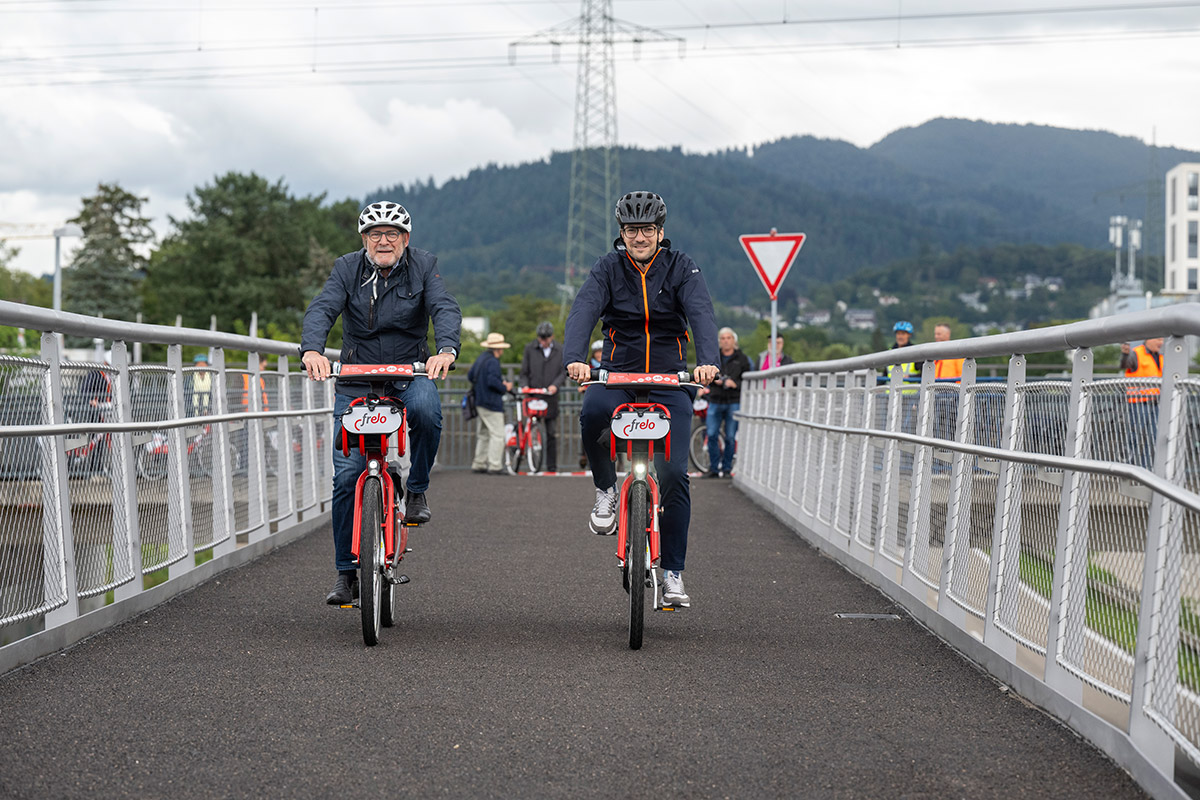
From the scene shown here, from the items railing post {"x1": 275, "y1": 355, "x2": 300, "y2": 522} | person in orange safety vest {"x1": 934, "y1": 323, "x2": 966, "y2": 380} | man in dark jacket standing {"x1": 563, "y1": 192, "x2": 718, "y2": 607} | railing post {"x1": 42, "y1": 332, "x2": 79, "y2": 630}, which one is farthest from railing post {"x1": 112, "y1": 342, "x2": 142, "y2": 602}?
person in orange safety vest {"x1": 934, "y1": 323, "x2": 966, "y2": 380}

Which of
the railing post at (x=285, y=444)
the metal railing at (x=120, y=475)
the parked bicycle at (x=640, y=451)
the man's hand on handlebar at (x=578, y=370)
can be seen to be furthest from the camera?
the railing post at (x=285, y=444)

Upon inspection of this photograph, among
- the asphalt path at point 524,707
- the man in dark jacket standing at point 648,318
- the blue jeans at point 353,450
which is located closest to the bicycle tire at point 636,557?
the asphalt path at point 524,707

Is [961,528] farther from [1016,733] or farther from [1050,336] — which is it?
[1016,733]

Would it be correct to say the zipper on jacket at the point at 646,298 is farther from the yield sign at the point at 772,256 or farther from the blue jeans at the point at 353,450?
the yield sign at the point at 772,256

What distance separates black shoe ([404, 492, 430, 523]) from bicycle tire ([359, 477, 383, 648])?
651 millimetres

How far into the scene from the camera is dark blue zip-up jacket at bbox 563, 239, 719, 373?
716 centimetres

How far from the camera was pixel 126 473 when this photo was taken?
760 centimetres

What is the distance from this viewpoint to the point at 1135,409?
16.0 ft

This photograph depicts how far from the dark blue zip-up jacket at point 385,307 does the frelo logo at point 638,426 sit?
96 centimetres

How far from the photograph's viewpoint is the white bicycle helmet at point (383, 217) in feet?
23.8

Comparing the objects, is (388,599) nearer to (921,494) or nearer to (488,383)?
(921,494)

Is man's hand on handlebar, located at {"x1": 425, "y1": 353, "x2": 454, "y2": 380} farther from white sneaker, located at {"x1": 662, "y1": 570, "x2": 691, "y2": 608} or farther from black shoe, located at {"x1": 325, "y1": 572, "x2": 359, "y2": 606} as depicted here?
white sneaker, located at {"x1": 662, "y1": 570, "x2": 691, "y2": 608}

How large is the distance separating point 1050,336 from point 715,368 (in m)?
1.61

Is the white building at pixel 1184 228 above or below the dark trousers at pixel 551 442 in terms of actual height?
above
